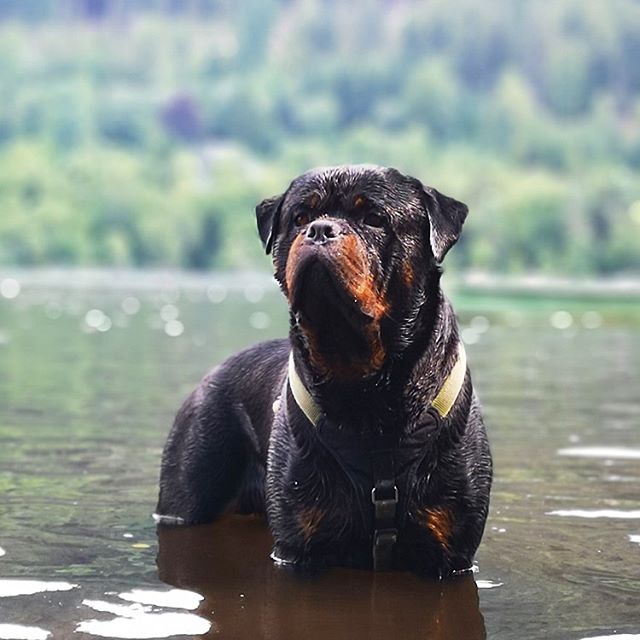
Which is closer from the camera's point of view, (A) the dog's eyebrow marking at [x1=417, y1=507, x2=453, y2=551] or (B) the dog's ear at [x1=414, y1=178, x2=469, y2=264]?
(B) the dog's ear at [x1=414, y1=178, x2=469, y2=264]

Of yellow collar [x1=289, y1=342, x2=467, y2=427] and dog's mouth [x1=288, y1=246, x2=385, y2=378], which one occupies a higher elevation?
dog's mouth [x1=288, y1=246, x2=385, y2=378]

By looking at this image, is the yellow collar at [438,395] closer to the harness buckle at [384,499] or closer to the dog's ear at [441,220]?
the harness buckle at [384,499]

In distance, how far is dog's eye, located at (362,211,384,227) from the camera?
5.44m

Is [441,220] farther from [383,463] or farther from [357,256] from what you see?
[383,463]

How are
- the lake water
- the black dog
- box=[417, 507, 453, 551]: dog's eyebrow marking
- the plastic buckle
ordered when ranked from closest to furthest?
1. the lake water
2. the black dog
3. the plastic buckle
4. box=[417, 507, 453, 551]: dog's eyebrow marking

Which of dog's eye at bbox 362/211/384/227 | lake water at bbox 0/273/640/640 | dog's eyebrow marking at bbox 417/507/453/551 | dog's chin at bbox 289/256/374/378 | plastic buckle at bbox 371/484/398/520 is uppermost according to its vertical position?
dog's eye at bbox 362/211/384/227

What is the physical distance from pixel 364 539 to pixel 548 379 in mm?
11425

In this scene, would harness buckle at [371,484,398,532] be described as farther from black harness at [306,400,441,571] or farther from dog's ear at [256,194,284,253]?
dog's ear at [256,194,284,253]

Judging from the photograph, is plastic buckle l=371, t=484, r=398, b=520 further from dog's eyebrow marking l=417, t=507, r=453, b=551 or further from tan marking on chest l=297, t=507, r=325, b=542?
tan marking on chest l=297, t=507, r=325, b=542

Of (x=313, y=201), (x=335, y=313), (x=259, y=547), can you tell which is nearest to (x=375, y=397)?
(x=335, y=313)

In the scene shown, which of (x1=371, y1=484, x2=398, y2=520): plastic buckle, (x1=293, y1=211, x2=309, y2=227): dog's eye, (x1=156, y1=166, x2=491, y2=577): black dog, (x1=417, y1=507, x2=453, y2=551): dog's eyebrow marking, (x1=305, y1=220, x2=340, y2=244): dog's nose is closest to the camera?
(x1=305, y1=220, x2=340, y2=244): dog's nose

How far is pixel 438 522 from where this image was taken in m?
5.77

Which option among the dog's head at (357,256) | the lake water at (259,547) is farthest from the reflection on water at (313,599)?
the dog's head at (357,256)

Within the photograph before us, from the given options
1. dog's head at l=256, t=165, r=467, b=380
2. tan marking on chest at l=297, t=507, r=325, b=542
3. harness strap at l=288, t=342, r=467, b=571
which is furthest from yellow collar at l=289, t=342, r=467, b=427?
tan marking on chest at l=297, t=507, r=325, b=542
